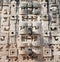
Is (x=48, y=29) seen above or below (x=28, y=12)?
below

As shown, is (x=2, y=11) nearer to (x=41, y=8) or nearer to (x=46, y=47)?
(x=41, y=8)

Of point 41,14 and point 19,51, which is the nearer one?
point 19,51

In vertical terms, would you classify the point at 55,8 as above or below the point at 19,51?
above

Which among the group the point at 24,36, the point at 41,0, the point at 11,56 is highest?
the point at 41,0

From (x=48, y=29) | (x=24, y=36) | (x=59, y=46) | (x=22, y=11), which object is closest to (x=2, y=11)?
(x=22, y=11)

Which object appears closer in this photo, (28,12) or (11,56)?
(11,56)

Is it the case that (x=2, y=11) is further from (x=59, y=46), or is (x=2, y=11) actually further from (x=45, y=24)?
(x=59, y=46)

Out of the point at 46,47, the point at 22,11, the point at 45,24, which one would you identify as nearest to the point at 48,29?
the point at 45,24

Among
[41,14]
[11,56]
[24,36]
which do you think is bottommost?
[11,56]
